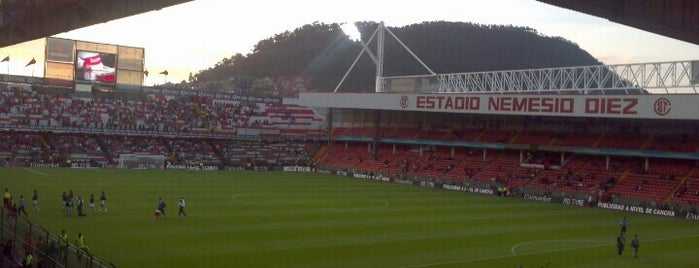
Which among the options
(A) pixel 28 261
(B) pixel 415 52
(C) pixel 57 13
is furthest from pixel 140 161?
(B) pixel 415 52

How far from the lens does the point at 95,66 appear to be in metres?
75.1

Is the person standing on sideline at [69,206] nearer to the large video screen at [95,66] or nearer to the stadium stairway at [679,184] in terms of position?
the stadium stairway at [679,184]

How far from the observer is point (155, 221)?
3161cm

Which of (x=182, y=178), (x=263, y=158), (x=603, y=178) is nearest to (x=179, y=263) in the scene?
(x=182, y=178)

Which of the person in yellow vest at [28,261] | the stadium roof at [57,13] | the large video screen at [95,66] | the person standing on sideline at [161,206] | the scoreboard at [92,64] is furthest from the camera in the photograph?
the large video screen at [95,66]

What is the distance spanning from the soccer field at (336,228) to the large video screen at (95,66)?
987 inches

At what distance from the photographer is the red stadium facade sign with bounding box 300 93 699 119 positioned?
158 feet

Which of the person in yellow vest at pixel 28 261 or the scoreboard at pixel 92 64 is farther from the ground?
the scoreboard at pixel 92 64

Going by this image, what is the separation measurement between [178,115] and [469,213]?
46.0 m

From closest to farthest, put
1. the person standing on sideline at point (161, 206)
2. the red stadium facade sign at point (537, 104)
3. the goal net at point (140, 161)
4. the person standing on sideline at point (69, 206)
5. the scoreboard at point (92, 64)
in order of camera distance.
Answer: the person standing on sideline at point (69, 206), the person standing on sideline at point (161, 206), the red stadium facade sign at point (537, 104), the goal net at point (140, 161), the scoreboard at point (92, 64)

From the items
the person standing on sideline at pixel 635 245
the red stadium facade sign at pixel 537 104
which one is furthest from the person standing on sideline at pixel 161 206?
the red stadium facade sign at pixel 537 104

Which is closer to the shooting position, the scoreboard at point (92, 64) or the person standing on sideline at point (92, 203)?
the person standing on sideline at point (92, 203)

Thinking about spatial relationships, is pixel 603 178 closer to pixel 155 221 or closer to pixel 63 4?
pixel 155 221

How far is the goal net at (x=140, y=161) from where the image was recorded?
6444 cm
